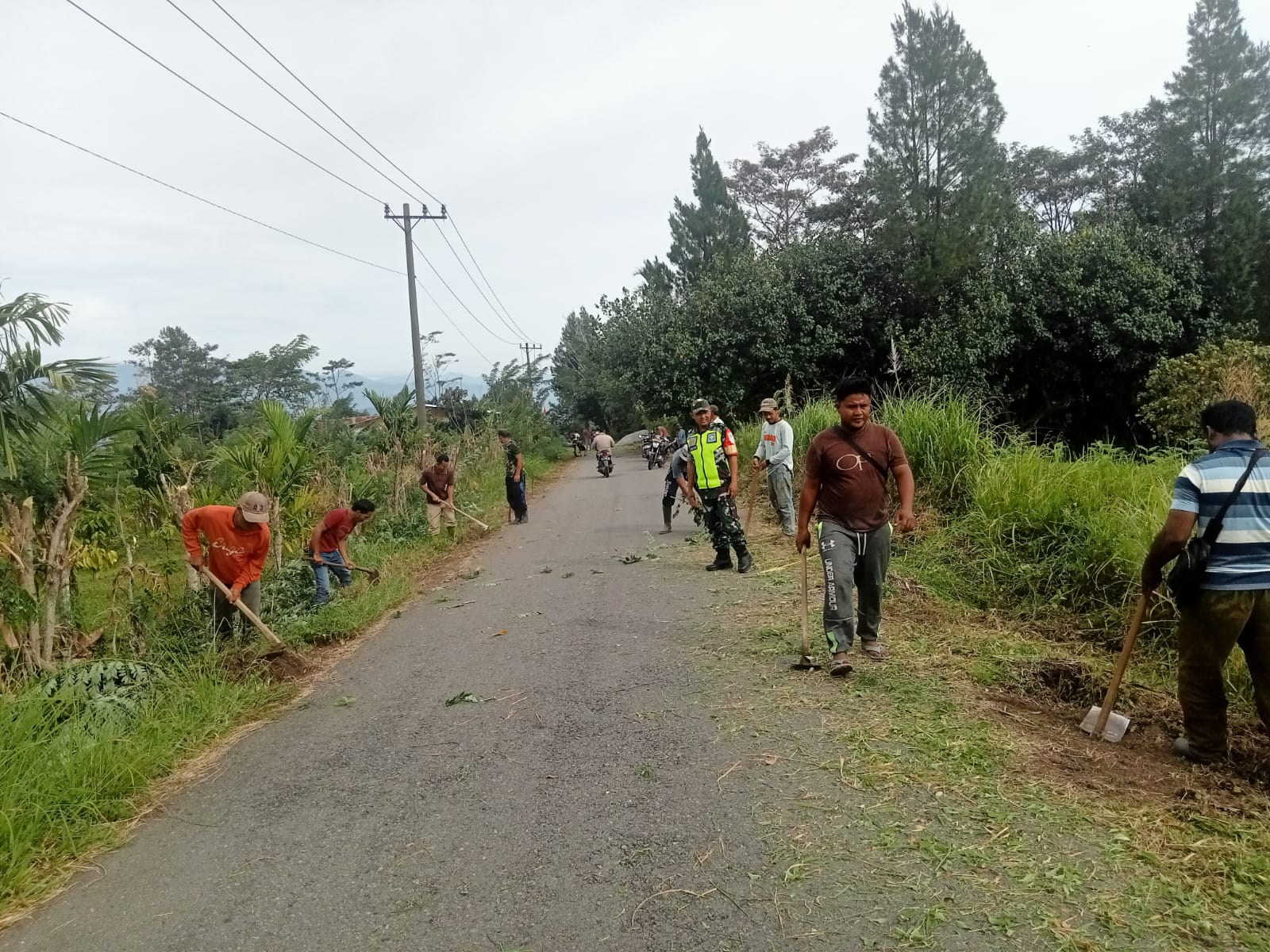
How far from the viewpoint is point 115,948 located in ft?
10.1

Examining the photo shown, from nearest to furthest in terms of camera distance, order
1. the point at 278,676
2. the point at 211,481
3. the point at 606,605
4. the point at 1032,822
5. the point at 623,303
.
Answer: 1. the point at 1032,822
2. the point at 278,676
3. the point at 606,605
4. the point at 211,481
5. the point at 623,303

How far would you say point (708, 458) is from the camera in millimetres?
8906

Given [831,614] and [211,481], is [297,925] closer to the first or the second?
[831,614]

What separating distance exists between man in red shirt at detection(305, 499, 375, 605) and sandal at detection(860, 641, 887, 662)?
18.1 ft

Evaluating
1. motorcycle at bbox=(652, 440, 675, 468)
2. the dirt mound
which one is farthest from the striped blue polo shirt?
motorcycle at bbox=(652, 440, 675, 468)

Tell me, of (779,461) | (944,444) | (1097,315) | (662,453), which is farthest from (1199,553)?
(662,453)

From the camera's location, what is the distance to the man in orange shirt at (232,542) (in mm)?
6703

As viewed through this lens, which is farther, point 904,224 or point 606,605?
point 904,224

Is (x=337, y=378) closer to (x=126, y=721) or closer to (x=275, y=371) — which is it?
(x=275, y=371)

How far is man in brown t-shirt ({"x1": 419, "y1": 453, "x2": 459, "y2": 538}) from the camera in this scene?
13188 mm

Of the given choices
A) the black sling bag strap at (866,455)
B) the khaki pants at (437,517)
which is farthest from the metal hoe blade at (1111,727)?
the khaki pants at (437,517)

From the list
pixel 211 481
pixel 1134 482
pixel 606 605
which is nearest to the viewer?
pixel 1134 482

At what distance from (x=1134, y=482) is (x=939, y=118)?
19701 mm


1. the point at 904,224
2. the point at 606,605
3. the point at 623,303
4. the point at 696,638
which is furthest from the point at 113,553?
the point at 623,303
